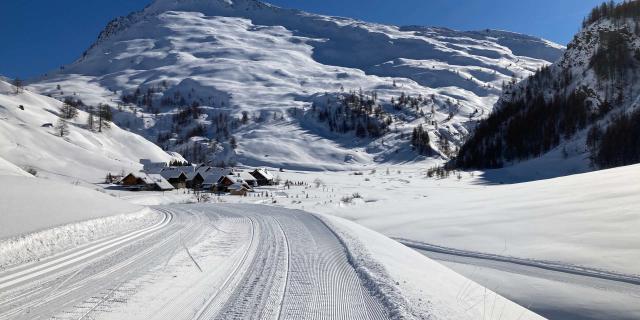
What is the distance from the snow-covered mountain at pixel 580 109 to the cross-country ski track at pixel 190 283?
66881mm

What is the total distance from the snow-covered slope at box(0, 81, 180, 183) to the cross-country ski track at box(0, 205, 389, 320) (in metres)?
63.9

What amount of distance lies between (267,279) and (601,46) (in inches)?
3911

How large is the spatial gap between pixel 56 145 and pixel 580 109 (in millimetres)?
95974

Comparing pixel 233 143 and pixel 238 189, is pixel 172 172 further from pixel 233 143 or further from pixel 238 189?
pixel 233 143

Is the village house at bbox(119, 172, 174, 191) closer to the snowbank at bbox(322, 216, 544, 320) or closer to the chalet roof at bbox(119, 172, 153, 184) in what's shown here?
the chalet roof at bbox(119, 172, 153, 184)

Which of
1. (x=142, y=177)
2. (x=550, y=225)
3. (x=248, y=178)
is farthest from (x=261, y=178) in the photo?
(x=550, y=225)

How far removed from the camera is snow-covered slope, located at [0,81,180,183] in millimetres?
72938

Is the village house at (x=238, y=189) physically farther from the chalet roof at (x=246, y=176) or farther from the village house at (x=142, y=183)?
the village house at (x=142, y=183)

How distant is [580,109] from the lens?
84.0 meters

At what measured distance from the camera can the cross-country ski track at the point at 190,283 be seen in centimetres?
680

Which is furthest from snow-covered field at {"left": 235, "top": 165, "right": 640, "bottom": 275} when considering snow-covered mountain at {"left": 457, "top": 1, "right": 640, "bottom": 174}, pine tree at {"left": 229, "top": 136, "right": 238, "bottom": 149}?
pine tree at {"left": 229, "top": 136, "right": 238, "bottom": 149}

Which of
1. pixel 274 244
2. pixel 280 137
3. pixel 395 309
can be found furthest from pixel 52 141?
pixel 280 137

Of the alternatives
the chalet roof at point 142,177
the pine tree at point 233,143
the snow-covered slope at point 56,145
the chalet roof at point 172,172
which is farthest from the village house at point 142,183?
the pine tree at point 233,143

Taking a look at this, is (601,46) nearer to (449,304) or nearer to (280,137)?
(449,304)
